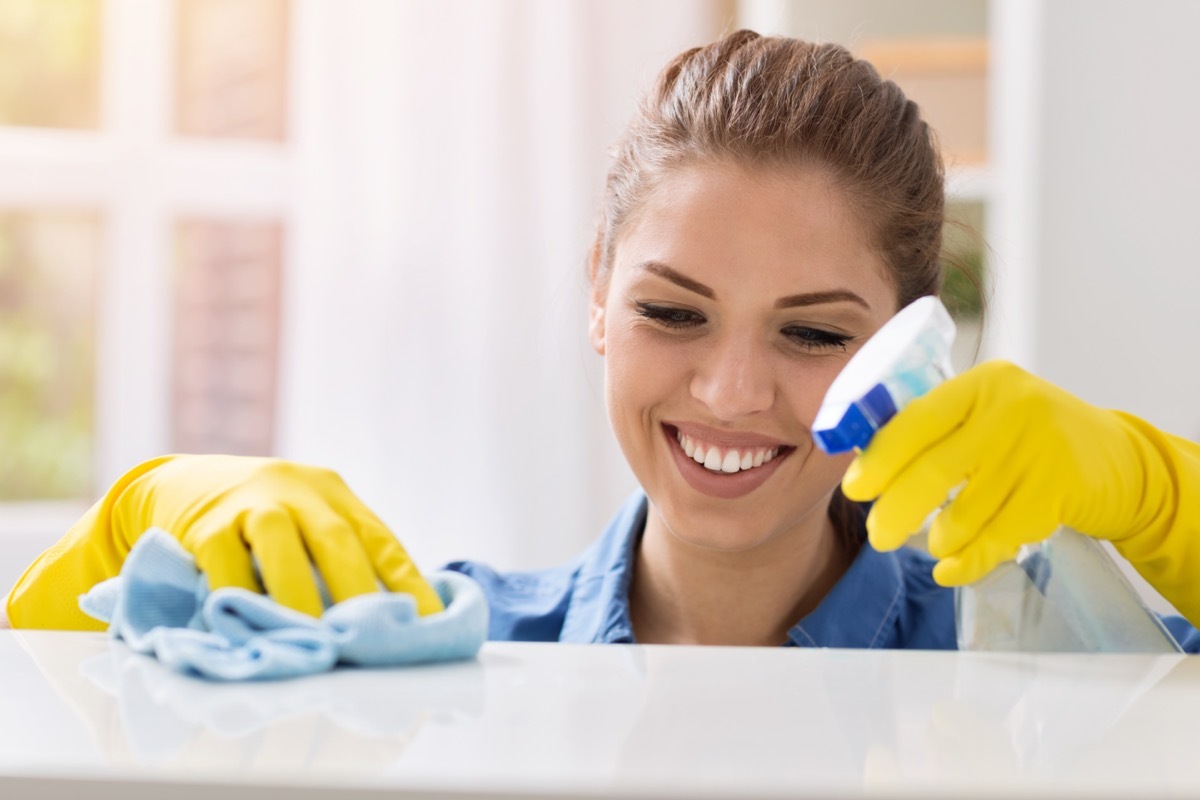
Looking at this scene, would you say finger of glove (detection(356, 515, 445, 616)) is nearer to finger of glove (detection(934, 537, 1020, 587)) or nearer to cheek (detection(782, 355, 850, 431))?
finger of glove (detection(934, 537, 1020, 587))

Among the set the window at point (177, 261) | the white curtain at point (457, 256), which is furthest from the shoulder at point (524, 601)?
the window at point (177, 261)

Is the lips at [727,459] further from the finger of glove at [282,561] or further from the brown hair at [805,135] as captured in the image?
the finger of glove at [282,561]

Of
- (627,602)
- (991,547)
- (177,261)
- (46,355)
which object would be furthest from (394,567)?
(46,355)

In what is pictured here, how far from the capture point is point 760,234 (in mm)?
1030

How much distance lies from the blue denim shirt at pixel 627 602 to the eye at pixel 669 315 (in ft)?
0.92

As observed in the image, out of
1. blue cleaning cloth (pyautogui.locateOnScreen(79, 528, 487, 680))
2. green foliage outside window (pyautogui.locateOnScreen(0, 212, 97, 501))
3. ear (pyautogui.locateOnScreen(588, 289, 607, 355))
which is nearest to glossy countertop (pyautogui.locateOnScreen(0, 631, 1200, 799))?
blue cleaning cloth (pyautogui.locateOnScreen(79, 528, 487, 680))

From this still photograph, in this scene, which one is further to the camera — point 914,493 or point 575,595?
point 575,595

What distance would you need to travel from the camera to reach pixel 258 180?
241 cm

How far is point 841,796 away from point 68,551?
603 mm

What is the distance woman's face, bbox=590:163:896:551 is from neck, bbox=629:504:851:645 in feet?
0.25

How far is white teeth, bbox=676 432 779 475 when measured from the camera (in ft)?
3.56

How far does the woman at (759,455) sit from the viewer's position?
698mm

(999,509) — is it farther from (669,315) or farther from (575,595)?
(575,595)

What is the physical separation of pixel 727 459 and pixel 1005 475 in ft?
1.24
